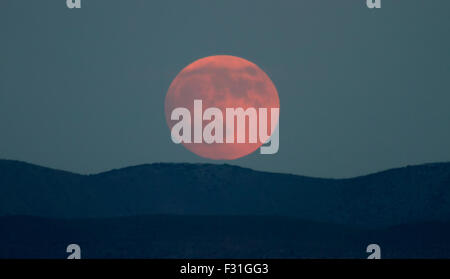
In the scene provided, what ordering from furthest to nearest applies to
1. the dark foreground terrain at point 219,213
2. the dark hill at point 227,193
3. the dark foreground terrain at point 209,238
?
the dark hill at point 227,193
the dark foreground terrain at point 219,213
the dark foreground terrain at point 209,238

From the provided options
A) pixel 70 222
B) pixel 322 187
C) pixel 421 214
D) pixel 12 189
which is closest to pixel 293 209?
pixel 322 187

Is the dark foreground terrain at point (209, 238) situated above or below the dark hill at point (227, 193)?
below

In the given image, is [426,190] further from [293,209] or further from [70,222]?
[70,222]

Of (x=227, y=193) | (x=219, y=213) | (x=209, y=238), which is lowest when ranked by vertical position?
(x=209, y=238)

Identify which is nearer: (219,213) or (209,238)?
(209,238)

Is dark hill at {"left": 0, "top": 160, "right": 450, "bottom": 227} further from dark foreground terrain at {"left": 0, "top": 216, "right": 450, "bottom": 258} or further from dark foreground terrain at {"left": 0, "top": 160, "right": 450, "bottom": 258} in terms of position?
dark foreground terrain at {"left": 0, "top": 216, "right": 450, "bottom": 258}

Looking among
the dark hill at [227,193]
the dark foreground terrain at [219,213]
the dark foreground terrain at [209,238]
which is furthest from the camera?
the dark hill at [227,193]

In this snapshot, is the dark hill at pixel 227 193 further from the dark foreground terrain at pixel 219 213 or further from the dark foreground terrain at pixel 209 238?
the dark foreground terrain at pixel 209 238

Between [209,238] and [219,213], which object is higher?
[219,213]

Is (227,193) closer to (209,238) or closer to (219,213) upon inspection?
(219,213)

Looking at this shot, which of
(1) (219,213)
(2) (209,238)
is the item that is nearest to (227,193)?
(1) (219,213)

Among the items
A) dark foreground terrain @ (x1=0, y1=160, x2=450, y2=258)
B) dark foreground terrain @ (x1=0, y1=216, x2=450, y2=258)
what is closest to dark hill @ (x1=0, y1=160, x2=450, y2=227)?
dark foreground terrain @ (x1=0, y1=160, x2=450, y2=258)

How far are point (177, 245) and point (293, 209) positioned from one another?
5417 mm

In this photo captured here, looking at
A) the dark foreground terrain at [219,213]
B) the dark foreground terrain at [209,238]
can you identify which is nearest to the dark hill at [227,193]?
the dark foreground terrain at [219,213]
